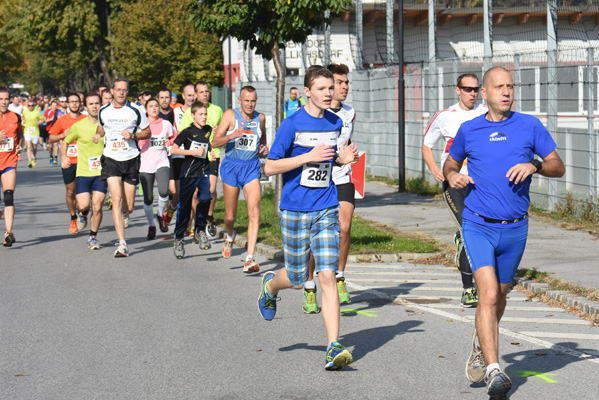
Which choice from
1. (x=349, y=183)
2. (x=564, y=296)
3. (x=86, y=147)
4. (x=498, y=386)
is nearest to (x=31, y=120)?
(x=86, y=147)

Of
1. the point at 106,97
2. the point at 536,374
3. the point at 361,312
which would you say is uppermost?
the point at 106,97

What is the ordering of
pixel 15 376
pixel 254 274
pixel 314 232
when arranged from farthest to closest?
pixel 254 274 → pixel 314 232 → pixel 15 376

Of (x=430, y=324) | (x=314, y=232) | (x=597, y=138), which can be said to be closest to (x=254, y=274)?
(x=430, y=324)

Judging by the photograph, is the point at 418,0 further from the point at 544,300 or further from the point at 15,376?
the point at 15,376

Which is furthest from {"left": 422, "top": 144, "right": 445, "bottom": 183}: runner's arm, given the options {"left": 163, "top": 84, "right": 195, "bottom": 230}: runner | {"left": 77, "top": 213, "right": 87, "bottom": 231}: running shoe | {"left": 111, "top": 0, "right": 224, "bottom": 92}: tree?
{"left": 111, "top": 0, "right": 224, "bottom": 92}: tree

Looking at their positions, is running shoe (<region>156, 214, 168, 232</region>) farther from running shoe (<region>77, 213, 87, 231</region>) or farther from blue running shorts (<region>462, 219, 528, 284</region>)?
blue running shorts (<region>462, 219, 528, 284</region>)

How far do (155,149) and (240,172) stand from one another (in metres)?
3.69

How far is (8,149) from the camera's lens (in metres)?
13.9

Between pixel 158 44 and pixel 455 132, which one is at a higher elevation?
pixel 158 44

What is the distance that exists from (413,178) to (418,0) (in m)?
3.65

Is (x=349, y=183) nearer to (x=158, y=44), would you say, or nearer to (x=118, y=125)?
(x=118, y=125)

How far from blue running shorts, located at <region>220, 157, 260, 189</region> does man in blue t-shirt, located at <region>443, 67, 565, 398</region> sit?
→ 5363 mm

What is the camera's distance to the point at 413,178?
68.2 ft

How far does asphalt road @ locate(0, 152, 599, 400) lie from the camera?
6137 mm
